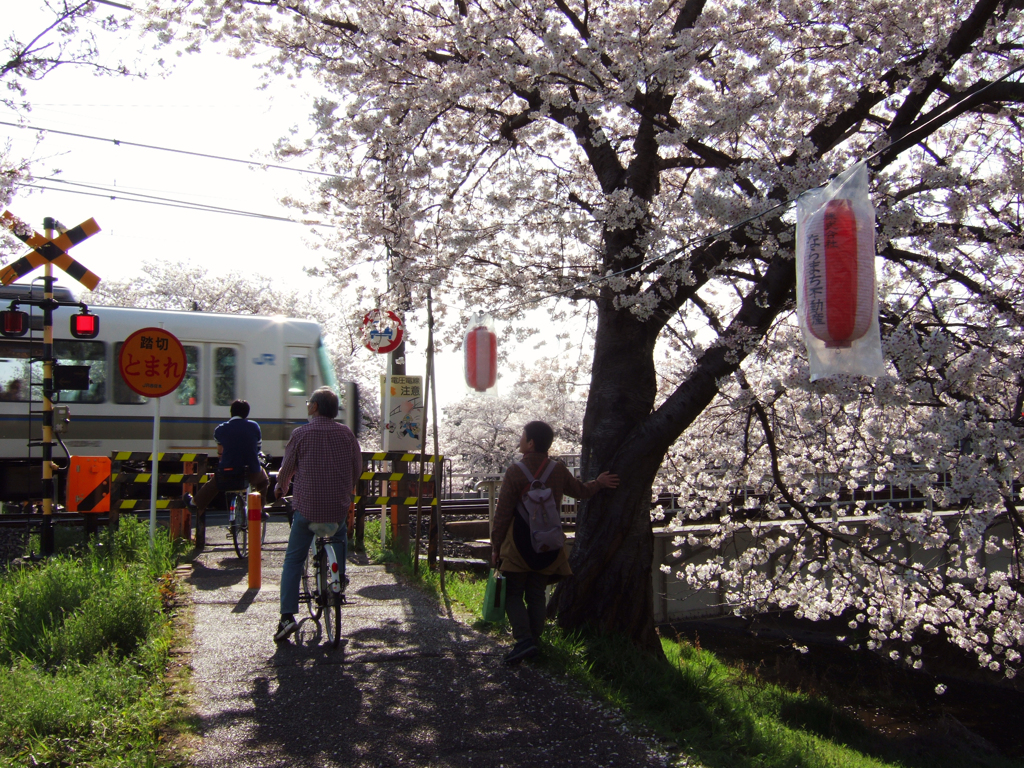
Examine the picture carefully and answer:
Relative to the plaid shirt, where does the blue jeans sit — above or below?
below

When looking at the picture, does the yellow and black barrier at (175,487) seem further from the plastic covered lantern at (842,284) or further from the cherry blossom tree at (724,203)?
the plastic covered lantern at (842,284)

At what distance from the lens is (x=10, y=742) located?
138 inches

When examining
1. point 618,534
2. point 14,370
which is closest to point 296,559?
point 618,534

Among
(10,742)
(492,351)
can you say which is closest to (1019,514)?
(492,351)

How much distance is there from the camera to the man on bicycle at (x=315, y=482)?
5.27m

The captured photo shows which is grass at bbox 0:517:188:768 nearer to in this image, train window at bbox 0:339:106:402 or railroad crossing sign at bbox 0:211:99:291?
railroad crossing sign at bbox 0:211:99:291

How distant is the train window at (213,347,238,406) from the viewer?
15.3 m

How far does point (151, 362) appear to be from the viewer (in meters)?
7.19

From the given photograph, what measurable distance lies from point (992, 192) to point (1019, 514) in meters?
2.53

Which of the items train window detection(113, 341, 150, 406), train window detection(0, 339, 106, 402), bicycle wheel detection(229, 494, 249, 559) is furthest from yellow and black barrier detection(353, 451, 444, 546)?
train window detection(113, 341, 150, 406)

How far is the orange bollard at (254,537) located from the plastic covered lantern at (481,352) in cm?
265

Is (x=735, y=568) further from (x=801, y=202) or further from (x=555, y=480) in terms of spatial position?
(x=801, y=202)

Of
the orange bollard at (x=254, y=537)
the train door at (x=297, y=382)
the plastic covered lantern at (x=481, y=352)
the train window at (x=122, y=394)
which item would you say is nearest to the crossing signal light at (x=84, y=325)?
the orange bollard at (x=254, y=537)

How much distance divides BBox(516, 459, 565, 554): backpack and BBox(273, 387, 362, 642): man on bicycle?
1.26m
